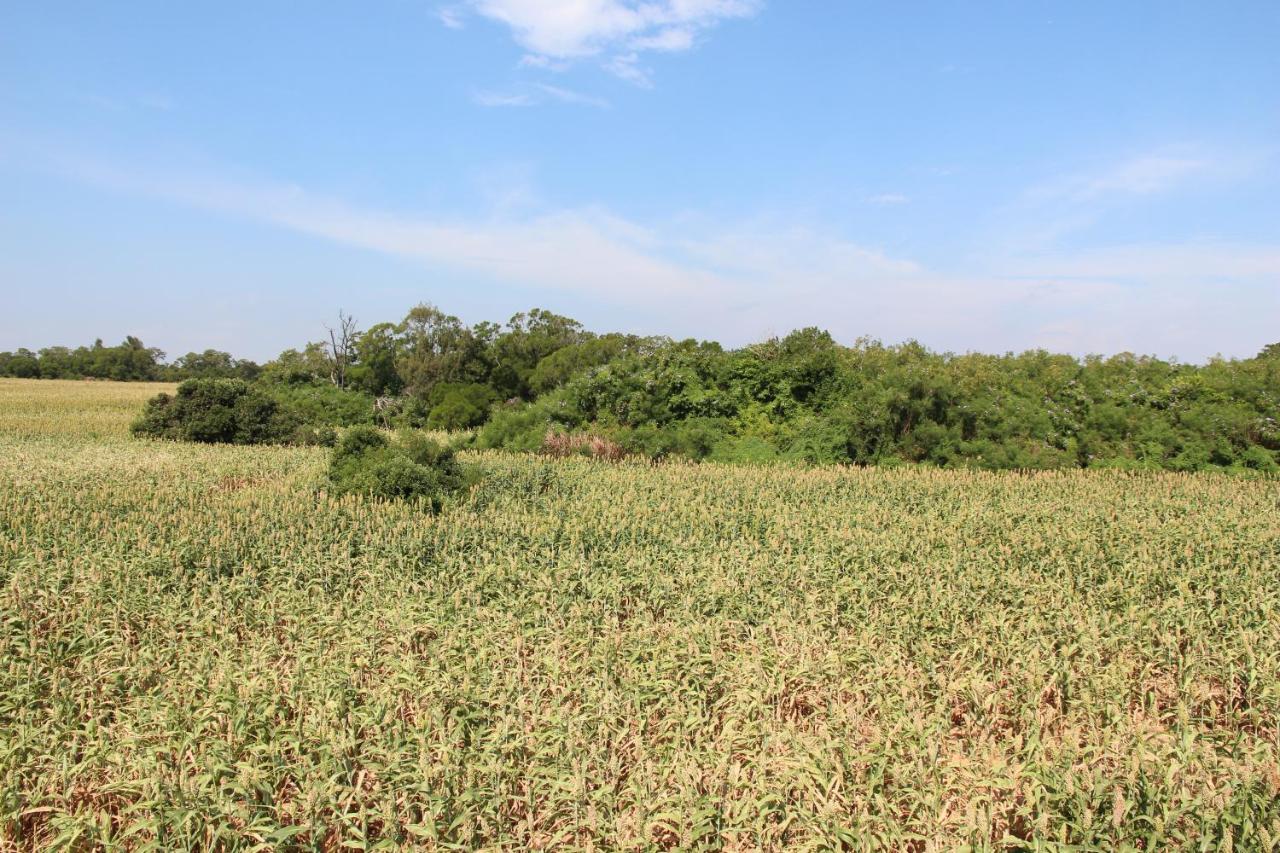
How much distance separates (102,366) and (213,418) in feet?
190

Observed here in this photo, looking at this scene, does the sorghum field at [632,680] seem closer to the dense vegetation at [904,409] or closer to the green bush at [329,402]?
the dense vegetation at [904,409]

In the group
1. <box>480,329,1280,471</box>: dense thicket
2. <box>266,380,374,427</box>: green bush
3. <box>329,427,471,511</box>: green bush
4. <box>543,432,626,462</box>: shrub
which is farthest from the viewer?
<box>266,380,374,427</box>: green bush

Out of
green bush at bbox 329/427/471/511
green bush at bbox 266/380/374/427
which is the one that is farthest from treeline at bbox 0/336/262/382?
green bush at bbox 329/427/471/511

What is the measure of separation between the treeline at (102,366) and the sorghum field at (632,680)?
60.3 metres

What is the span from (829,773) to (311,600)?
394cm

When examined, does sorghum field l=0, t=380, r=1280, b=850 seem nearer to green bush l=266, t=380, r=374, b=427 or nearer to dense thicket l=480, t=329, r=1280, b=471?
dense thicket l=480, t=329, r=1280, b=471

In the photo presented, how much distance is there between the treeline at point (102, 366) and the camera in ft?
201

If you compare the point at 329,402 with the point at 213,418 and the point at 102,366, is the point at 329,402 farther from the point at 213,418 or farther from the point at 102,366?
the point at 102,366

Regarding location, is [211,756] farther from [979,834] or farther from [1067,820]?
[1067,820]

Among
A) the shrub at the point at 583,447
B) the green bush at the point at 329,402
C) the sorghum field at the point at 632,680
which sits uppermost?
the green bush at the point at 329,402

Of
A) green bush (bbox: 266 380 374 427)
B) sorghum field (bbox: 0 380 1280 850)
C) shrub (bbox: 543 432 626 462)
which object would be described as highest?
green bush (bbox: 266 380 374 427)

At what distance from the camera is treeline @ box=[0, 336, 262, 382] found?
201ft

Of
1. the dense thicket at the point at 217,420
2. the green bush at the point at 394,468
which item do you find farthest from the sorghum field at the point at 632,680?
the dense thicket at the point at 217,420

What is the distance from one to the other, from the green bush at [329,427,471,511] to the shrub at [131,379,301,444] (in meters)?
8.75
